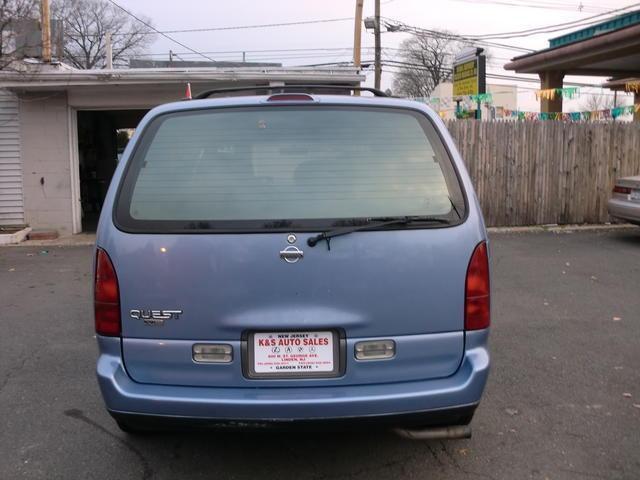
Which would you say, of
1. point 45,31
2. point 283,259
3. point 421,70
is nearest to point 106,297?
point 283,259

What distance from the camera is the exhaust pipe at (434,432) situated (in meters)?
2.71

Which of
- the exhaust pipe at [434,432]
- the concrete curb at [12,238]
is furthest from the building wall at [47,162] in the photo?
the exhaust pipe at [434,432]

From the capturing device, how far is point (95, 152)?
16.7m

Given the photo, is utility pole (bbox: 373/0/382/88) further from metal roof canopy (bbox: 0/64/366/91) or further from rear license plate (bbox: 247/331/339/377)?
rear license plate (bbox: 247/331/339/377)

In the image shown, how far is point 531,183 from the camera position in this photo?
38.3 ft

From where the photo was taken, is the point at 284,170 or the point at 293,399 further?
the point at 284,170

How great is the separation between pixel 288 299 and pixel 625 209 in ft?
28.9

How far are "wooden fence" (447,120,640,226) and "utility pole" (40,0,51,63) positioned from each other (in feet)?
26.4

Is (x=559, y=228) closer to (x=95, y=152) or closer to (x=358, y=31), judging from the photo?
(x=358, y=31)

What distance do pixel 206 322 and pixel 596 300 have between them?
5.24m

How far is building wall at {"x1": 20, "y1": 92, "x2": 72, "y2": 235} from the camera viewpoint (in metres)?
11.6

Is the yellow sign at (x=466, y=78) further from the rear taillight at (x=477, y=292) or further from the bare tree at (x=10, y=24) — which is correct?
the rear taillight at (x=477, y=292)

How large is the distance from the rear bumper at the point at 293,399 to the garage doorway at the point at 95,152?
39.8 ft

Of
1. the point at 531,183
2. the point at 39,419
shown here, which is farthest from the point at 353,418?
the point at 531,183
